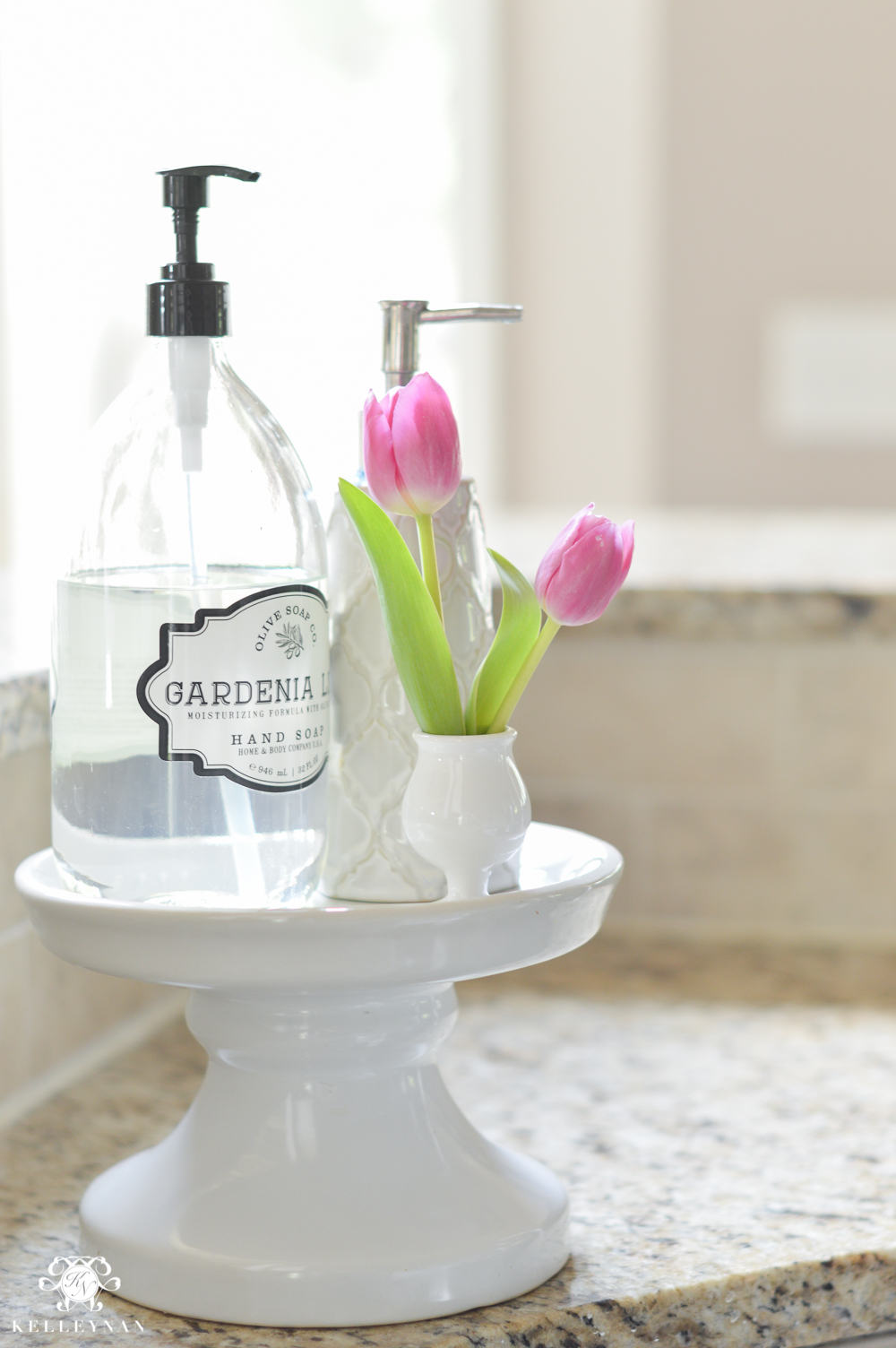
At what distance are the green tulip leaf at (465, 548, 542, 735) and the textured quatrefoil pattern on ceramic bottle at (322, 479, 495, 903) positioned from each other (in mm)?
36

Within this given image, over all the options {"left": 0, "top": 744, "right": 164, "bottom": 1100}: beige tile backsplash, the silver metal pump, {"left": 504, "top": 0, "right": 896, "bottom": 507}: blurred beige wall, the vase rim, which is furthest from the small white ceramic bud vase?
{"left": 504, "top": 0, "right": 896, "bottom": 507}: blurred beige wall

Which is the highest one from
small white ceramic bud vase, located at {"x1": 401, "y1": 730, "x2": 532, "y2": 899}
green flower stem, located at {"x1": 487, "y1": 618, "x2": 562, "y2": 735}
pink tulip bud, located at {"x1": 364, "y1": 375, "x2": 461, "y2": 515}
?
pink tulip bud, located at {"x1": 364, "y1": 375, "x2": 461, "y2": 515}

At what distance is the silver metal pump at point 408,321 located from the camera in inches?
19.4

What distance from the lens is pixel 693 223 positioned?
293 centimetres

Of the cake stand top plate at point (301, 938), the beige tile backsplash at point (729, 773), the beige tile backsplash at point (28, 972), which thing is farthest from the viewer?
the beige tile backsplash at point (729, 773)

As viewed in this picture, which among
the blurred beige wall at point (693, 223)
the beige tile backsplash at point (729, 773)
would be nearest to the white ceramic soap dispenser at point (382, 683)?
the beige tile backsplash at point (729, 773)

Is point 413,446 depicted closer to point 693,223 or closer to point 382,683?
point 382,683

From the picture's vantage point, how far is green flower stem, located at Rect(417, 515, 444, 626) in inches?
18.4

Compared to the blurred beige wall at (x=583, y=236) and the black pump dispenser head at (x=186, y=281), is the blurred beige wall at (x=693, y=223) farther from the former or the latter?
the black pump dispenser head at (x=186, y=281)

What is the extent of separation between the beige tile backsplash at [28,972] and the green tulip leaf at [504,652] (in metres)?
0.26

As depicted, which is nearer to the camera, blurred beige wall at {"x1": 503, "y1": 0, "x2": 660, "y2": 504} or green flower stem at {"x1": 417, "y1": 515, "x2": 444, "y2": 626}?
green flower stem at {"x1": 417, "y1": 515, "x2": 444, "y2": 626}

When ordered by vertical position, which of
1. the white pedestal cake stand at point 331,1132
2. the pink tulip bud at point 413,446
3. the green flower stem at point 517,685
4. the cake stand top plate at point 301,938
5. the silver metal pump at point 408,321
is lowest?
the white pedestal cake stand at point 331,1132

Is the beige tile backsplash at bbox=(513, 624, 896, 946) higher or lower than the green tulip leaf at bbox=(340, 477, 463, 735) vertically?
lower

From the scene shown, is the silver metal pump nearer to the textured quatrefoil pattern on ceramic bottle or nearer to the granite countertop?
the textured quatrefoil pattern on ceramic bottle
